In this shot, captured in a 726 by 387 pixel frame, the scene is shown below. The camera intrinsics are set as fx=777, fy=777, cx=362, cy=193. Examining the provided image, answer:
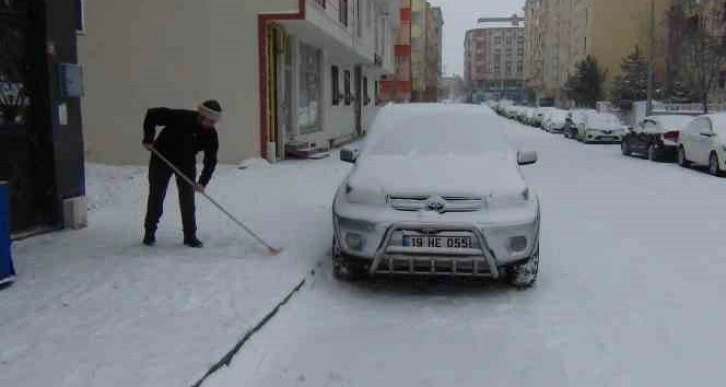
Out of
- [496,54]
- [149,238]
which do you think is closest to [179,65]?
[149,238]

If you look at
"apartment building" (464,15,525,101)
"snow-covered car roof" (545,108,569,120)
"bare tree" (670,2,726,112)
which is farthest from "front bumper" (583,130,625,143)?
"apartment building" (464,15,525,101)

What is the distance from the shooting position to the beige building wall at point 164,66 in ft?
57.0

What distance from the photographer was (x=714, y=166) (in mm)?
17672

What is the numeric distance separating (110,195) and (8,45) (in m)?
4.80

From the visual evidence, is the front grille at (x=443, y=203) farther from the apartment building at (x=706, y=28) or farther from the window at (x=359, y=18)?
the apartment building at (x=706, y=28)

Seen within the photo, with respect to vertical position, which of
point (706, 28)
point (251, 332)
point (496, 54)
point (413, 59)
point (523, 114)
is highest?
point (496, 54)

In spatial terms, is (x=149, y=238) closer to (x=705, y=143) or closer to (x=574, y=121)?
(x=705, y=143)

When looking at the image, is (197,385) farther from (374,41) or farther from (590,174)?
(374,41)

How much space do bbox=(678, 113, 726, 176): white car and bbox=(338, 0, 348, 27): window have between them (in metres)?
10.6

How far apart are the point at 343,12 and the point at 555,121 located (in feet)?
67.7

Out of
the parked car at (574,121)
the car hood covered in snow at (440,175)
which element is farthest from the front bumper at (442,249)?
the parked car at (574,121)

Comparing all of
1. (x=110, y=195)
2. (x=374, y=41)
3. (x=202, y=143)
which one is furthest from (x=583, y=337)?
(x=374, y=41)

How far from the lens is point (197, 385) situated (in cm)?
430

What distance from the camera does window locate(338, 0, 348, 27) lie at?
2427 centimetres
